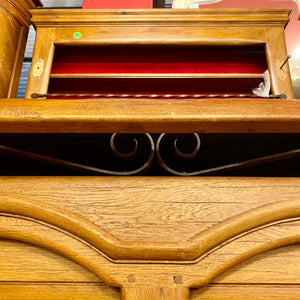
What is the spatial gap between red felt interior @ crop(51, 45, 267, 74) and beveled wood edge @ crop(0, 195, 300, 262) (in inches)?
27.2

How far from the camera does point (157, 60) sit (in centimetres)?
107

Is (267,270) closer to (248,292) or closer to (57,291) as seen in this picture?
(248,292)

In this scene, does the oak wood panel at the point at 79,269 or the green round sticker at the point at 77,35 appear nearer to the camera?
the oak wood panel at the point at 79,269

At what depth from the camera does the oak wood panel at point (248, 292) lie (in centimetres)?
49

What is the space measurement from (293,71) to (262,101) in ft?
3.67

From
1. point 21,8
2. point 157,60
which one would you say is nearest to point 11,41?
point 21,8

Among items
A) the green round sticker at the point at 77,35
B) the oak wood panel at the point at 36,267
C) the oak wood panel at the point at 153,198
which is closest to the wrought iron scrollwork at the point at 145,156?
the oak wood panel at the point at 153,198

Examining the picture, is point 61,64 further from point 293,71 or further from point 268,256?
point 293,71

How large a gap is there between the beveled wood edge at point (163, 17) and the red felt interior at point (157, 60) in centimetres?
10

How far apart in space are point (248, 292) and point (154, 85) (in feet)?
2.63

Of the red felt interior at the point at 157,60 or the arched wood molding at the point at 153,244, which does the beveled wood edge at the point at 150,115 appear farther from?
the red felt interior at the point at 157,60

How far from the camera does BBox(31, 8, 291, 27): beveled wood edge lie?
1.02 meters

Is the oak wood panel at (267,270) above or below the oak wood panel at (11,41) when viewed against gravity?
below

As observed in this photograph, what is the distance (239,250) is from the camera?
19.2 inches
